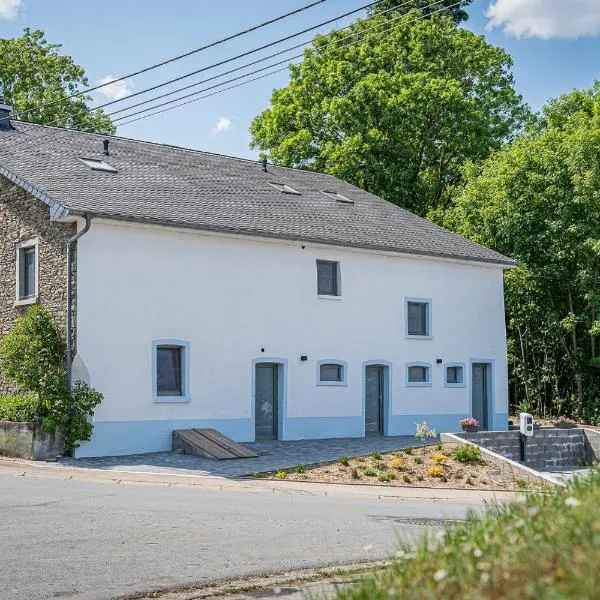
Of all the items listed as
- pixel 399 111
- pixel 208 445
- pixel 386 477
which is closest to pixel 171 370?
pixel 208 445

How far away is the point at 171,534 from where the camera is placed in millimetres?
11242

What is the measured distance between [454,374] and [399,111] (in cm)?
1534

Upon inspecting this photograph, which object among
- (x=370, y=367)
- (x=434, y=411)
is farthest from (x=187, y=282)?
(x=434, y=411)

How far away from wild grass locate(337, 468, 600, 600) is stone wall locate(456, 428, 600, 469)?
17918 mm

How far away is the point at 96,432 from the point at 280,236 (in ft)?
22.5

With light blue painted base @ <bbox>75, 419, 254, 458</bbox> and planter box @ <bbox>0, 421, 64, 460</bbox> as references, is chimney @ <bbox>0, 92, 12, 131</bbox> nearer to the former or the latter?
planter box @ <bbox>0, 421, 64, 460</bbox>

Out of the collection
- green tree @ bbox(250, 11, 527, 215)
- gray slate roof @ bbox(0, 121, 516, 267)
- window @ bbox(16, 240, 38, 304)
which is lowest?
window @ bbox(16, 240, 38, 304)

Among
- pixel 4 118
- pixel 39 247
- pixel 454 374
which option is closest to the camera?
pixel 39 247

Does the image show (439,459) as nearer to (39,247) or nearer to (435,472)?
(435,472)

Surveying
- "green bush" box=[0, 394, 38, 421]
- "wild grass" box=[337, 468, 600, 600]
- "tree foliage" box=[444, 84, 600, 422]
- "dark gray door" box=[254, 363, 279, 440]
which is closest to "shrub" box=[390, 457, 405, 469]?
"dark gray door" box=[254, 363, 279, 440]

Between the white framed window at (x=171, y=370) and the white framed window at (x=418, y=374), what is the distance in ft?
24.8

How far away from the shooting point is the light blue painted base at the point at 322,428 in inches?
991

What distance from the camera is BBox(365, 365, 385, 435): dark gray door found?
89.2ft

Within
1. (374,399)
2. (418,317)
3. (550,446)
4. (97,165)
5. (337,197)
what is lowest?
(550,446)
